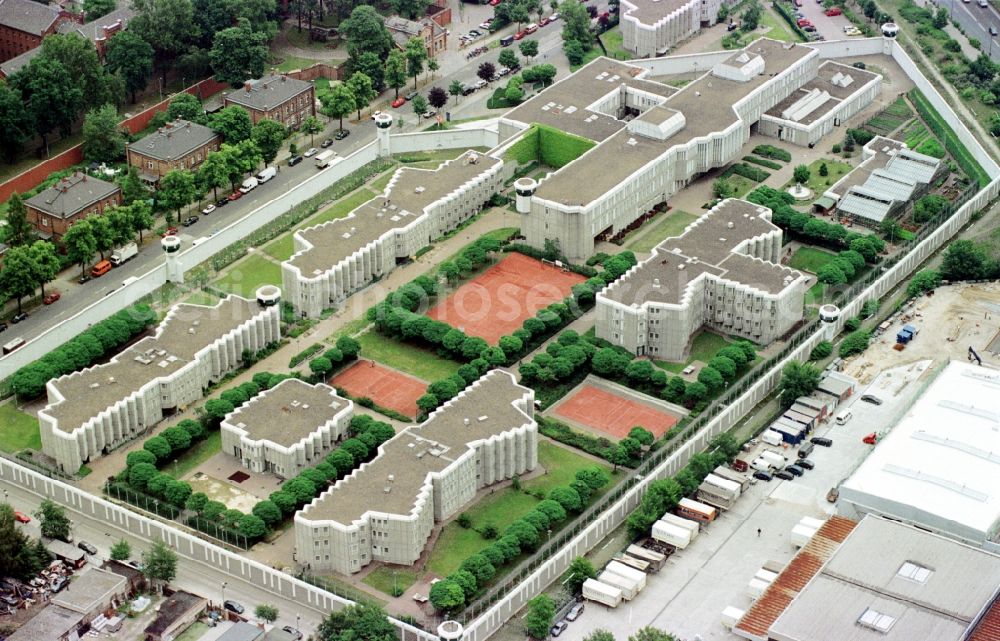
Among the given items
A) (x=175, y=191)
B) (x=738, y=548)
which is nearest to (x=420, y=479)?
(x=738, y=548)

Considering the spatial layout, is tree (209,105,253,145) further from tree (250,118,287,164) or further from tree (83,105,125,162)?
tree (83,105,125,162)

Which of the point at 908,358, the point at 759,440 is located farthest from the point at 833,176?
the point at 759,440

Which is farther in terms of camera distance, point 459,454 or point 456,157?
point 456,157

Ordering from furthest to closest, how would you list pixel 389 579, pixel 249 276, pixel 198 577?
pixel 249 276, pixel 198 577, pixel 389 579

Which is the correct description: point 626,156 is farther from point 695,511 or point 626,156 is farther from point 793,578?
point 793,578

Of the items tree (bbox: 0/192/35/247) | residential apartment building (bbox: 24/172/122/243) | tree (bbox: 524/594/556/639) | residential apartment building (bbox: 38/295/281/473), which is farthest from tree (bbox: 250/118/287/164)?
tree (bbox: 524/594/556/639)

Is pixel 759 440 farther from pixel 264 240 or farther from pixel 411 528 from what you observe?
pixel 264 240

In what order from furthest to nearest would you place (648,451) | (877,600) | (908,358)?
(908,358)
(648,451)
(877,600)
